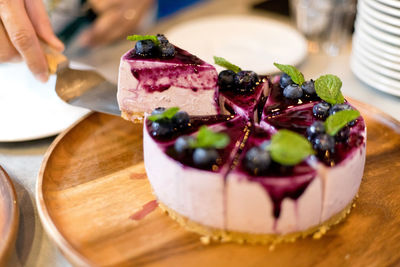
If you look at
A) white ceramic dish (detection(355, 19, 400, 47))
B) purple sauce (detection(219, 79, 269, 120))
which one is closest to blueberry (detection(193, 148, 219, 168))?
purple sauce (detection(219, 79, 269, 120))

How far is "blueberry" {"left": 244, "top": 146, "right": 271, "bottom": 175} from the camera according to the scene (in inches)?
52.4

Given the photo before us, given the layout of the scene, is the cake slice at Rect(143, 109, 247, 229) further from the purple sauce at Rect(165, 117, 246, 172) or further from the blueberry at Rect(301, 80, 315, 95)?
the blueberry at Rect(301, 80, 315, 95)

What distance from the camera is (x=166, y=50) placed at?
1.79 metres

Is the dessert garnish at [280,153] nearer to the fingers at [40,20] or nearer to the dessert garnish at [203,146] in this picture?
the dessert garnish at [203,146]

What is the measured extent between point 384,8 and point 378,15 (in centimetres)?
5

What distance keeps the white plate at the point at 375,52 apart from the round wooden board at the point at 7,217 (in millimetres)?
1730

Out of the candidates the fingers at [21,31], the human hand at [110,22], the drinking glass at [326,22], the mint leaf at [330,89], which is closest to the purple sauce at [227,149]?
the mint leaf at [330,89]

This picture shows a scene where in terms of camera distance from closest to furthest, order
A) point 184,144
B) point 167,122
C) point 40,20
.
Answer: point 184,144
point 167,122
point 40,20

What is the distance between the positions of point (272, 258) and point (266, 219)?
12 cm

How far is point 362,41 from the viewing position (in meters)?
2.28

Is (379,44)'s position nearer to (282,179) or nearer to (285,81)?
(285,81)

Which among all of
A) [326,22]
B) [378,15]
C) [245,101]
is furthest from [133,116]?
[326,22]

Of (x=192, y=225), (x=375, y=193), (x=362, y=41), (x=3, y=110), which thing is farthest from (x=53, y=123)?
(x=362, y=41)

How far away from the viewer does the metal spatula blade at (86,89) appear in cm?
203
